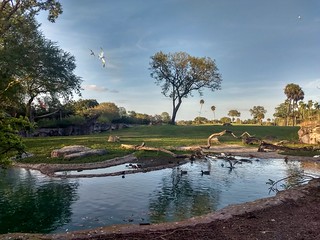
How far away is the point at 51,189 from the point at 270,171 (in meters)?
18.0

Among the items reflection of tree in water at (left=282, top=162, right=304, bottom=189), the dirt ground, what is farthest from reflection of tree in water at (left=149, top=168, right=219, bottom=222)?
reflection of tree in water at (left=282, top=162, right=304, bottom=189)

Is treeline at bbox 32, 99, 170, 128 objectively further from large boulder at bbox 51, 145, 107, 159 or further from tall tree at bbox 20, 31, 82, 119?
large boulder at bbox 51, 145, 107, 159

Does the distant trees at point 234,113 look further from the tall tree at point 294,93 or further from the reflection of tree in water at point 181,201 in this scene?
the reflection of tree in water at point 181,201

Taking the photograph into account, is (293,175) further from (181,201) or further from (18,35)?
(18,35)

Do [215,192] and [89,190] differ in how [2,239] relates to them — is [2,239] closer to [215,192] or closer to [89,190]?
[89,190]

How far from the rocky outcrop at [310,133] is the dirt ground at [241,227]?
3523 cm

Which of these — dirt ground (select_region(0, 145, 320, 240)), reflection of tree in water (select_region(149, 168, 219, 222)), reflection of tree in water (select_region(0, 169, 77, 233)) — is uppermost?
dirt ground (select_region(0, 145, 320, 240))

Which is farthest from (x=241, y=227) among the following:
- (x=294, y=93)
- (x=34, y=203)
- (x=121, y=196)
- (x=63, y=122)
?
(x=294, y=93)

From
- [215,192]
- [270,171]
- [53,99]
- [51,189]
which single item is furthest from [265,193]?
[53,99]

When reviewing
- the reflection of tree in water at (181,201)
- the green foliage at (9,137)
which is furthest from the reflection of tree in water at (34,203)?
the reflection of tree in water at (181,201)

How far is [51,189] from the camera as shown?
2027 cm

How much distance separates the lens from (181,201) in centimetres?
1733

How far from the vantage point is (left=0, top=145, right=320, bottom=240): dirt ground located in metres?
10.5

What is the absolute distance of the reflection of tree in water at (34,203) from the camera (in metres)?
14.0
